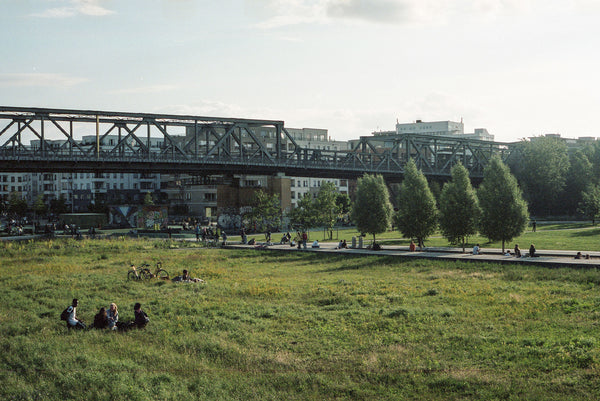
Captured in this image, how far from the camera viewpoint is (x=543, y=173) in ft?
387

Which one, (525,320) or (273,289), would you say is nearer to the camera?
(525,320)

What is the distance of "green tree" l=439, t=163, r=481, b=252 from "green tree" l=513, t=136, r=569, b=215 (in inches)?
2525

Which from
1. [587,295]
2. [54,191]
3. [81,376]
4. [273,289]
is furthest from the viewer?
[54,191]

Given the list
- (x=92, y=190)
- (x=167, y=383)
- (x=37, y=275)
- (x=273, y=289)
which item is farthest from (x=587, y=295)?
(x=92, y=190)

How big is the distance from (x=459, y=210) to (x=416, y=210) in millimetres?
6274

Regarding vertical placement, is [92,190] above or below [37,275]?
above

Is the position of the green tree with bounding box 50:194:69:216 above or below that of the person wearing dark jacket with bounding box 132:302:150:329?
above

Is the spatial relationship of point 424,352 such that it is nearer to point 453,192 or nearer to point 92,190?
point 453,192

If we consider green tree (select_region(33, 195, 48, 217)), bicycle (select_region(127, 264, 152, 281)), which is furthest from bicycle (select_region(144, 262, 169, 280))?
green tree (select_region(33, 195, 48, 217))

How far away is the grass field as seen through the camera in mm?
21344

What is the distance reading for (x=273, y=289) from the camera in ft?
131

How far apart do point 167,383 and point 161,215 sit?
88850 millimetres

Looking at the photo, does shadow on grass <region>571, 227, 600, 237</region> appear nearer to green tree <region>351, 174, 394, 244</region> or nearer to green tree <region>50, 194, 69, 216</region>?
green tree <region>351, 174, 394, 244</region>

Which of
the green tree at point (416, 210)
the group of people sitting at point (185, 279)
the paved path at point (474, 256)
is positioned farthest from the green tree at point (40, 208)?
the group of people sitting at point (185, 279)
